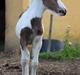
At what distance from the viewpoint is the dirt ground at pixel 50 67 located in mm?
5477

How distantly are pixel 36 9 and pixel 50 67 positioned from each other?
194 centimetres

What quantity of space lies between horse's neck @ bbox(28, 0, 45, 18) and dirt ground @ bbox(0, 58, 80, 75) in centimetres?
154

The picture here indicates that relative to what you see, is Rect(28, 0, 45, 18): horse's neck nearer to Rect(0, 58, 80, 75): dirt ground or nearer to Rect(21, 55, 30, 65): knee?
Rect(21, 55, 30, 65): knee

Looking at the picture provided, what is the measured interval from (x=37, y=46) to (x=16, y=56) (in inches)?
111

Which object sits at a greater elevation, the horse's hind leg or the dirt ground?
the horse's hind leg

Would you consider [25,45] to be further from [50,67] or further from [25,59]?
[50,67]

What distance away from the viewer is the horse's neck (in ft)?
13.1

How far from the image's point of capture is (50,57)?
21.6 ft

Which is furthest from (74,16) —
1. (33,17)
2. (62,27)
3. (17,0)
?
(33,17)

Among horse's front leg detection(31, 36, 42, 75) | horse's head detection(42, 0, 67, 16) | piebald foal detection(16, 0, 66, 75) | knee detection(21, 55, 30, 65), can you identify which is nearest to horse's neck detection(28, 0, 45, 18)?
piebald foal detection(16, 0, 66, 75)

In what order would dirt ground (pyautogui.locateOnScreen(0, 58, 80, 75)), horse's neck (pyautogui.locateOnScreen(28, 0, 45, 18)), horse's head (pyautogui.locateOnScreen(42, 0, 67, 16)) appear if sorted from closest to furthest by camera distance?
horse's head (pyautogui.locateOnScreen(42, 0, 67, 16)), horse's neck (pyautogui.locateOnScreen(28, 0, 45, 18)), dirt ground (pyautogui.locateOnScreen(0, 58, 80, 75))

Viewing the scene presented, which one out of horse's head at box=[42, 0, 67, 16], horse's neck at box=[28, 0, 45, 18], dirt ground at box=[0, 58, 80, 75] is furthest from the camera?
dirt ground at box=[0, 58, 80, 75]

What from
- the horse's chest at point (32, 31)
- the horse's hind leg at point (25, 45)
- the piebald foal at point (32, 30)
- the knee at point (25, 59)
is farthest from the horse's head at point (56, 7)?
the knee at point (25, 59)

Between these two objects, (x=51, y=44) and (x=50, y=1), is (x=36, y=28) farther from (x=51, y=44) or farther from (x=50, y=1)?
(x=51, y=44)
